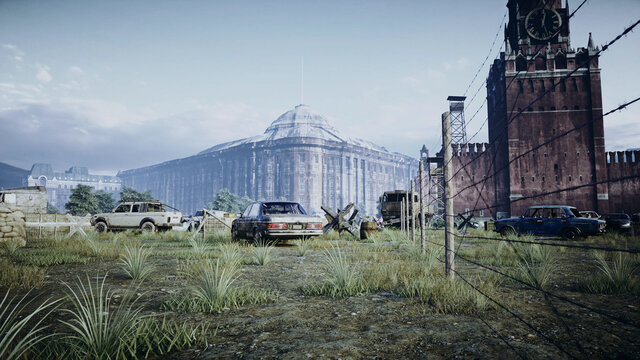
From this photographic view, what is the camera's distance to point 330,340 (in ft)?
9.00

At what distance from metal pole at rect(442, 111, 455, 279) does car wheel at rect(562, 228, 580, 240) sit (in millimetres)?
Result: 12003

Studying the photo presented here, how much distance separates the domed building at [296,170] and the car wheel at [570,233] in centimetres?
7468

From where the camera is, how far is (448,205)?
4.79 metres

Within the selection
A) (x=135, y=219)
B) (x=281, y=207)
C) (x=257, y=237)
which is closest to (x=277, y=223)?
(x=257, y=237)

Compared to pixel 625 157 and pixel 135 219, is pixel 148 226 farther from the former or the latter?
pixel 625 157

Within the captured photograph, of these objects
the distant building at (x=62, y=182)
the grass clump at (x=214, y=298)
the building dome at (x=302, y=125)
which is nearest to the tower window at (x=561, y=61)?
the grass clump at (x=214, y=298)

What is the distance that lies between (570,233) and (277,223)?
39.1 ft

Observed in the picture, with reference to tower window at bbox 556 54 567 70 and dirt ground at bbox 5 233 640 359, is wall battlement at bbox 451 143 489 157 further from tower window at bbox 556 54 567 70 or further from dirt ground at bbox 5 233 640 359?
dirt ground at bbox 5 233 640 359

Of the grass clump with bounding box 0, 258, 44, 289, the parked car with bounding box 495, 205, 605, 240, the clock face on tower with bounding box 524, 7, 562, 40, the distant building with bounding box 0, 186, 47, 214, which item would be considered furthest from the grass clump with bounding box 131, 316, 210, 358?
the clock face on tower with bounding box 524, 7, 562, 40

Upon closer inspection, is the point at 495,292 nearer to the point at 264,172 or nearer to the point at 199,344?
the point at 199,344

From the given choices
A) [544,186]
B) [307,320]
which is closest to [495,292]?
[307,320]

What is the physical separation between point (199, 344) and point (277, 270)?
12.2 ft

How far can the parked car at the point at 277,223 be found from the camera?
10.1 m

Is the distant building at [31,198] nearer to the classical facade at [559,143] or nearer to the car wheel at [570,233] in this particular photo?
the car wheel at [570,233]
